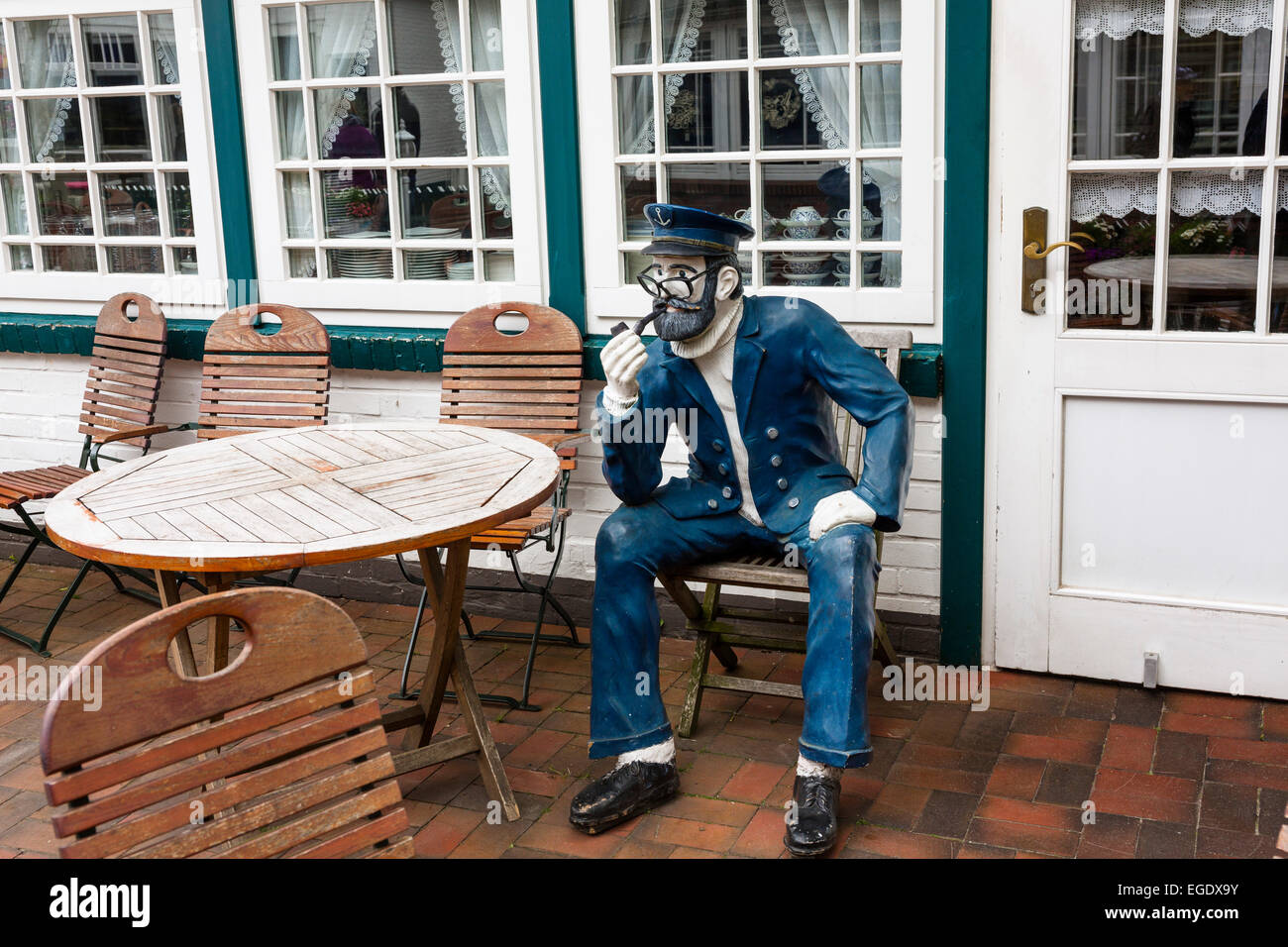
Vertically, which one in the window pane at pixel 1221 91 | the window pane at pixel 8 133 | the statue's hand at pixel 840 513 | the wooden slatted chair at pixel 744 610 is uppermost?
the window pane at pixel 8 133

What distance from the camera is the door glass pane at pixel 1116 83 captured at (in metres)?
4.07

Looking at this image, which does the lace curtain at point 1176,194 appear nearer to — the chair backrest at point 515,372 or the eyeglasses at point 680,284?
the eyeglasses at point 680,284

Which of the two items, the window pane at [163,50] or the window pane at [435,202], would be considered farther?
the window pane at [163,50]

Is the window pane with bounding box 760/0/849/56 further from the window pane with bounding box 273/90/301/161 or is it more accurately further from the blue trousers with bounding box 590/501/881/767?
the window pane with bounding box 273/90/301/161

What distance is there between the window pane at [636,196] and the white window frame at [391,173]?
0.34 meters

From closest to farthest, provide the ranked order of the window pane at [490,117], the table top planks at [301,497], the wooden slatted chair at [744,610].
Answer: the table top planks at [301,497]
the wooden slatted chair at [744,610]
the window pane at [490,117]

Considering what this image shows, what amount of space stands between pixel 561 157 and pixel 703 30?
0.69 m

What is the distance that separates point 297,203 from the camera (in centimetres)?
551

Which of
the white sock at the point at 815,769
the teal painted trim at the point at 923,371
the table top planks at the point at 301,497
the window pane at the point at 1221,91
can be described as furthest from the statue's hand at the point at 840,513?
the window pane at the point at 1221,91

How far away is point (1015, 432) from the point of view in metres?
4.41

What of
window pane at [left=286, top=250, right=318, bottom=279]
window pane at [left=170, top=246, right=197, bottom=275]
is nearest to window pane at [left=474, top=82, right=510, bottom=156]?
window pane at [left=286, top=250, right=318, bottom=279]

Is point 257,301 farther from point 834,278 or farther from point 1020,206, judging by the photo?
point 1020,206

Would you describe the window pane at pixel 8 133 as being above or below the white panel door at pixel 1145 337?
above

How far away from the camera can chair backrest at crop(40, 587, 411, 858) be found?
6.28 ft
